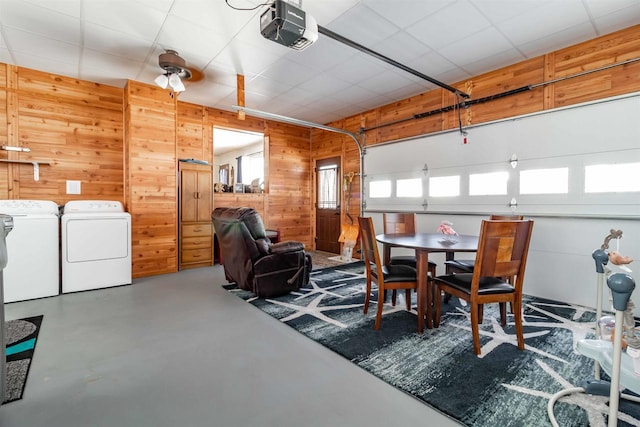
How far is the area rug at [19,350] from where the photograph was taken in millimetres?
1830

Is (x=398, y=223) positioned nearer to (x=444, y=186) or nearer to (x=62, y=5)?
(x=444, y=186)

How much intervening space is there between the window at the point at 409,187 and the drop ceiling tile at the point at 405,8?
8.50 ft

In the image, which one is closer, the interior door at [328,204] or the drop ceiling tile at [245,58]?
the drop ceiling tile at [245,58]

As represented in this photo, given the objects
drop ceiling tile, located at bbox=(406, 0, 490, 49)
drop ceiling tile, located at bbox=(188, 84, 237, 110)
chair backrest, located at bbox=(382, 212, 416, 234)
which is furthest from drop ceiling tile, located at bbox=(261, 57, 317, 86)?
chair backrest, located at bbox=(382, 212, 416, 234)

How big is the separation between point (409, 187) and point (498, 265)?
3.06 metres

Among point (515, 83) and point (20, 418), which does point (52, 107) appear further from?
point (515, 83)

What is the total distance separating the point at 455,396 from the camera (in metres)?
1.76

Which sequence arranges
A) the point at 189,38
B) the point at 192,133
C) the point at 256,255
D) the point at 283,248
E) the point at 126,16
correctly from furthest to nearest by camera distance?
the point at 192,133 < the point at 283,248 < the point at 256,255 < the point at 189,38 < the point at 126,16

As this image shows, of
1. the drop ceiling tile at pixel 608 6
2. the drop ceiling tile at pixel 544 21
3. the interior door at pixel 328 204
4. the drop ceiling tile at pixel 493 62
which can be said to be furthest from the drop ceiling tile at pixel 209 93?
the drop ceiling tile at pixel 608 6

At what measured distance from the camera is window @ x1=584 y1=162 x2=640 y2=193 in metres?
3.01

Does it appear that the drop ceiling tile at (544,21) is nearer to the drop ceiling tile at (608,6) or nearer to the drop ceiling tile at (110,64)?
the drop ceiling tile at (608,6)

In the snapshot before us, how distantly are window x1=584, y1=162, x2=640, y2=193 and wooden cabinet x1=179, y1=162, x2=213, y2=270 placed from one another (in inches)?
215

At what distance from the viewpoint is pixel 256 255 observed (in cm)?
348

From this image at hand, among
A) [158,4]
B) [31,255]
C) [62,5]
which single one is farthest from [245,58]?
[31,255]
